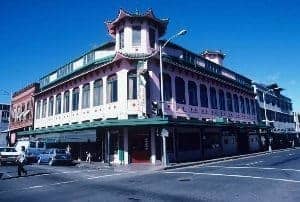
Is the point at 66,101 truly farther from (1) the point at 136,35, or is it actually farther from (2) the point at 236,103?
(2) the point at 236,103

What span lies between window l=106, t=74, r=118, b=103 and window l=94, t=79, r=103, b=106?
1.26 meters

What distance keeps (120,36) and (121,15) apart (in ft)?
6.81

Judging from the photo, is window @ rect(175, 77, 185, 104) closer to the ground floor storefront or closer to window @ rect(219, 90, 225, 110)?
the ground floor storefront

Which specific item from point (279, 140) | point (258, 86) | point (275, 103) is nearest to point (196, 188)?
point (258, 86)

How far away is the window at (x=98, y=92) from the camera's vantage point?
31.0 meters

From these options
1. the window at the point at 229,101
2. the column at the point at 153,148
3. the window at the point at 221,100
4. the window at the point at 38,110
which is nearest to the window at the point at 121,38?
the column at the point at 153,148

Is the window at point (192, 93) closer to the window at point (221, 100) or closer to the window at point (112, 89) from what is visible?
the window at point (221, 100)

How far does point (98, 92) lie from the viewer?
31.5 metres

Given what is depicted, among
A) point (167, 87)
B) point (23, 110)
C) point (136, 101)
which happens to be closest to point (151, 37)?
point (167, 87)

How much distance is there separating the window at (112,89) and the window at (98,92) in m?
1.26

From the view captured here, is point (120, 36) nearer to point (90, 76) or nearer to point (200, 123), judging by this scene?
point (90, 76)

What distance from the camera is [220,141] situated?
38438 mm

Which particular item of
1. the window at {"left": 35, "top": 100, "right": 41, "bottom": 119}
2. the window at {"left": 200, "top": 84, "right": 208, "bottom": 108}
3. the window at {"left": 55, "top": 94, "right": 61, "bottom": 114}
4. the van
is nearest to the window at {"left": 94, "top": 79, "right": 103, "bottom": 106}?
the van

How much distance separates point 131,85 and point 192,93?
8347 mm
